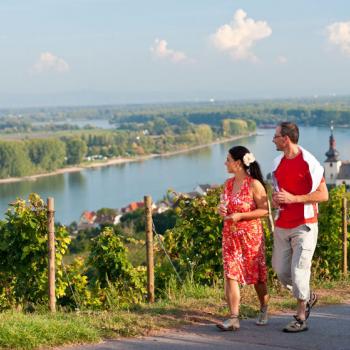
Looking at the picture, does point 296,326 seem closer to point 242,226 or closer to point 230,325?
point 230,325

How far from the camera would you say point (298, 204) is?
4.72 meters

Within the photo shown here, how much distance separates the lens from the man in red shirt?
4.71 meters

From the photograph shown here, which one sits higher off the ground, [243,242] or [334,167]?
[243,242]

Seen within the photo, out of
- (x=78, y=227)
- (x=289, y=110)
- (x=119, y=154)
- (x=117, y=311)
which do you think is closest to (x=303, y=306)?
(x=117, y=311)

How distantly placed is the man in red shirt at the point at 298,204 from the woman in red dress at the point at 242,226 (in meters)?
0.15

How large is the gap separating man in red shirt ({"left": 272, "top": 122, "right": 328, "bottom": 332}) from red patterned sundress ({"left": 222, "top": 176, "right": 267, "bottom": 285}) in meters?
0.19

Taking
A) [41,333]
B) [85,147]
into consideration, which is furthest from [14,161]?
[41,333]

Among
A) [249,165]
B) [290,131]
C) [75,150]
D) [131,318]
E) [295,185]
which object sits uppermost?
[290,131]

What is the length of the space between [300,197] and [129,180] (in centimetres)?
8038

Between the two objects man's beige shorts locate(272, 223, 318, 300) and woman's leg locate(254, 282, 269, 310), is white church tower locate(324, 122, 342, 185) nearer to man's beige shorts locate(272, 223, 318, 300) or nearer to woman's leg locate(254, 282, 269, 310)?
woman's leg locate(254, 282, 269, 310)

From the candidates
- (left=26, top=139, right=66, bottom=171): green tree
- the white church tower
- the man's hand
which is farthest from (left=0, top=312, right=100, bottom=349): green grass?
(left=26, top=139, right=66, bottom=171): green tree

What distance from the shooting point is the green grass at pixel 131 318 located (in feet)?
14.5

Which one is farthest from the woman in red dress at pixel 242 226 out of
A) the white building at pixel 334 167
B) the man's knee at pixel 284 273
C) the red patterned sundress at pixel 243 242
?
the white building at pixel 334 167

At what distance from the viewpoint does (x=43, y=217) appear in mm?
7465
